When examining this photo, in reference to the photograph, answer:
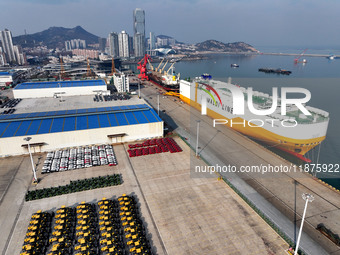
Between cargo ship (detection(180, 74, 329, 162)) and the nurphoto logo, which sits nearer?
cargo ship (detection(180, 74, 329, 162))

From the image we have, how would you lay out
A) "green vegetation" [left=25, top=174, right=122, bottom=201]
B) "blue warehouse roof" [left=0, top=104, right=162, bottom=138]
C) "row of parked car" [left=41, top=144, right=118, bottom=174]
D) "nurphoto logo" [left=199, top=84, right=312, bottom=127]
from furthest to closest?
"nurphoto logo" [left=199, top=84, right=312, bottom=127]
"blue warehouse roof" [left=0, top=104, right=162, bottom=138]
"row of parked car" [left=41, top=144, right=118, bottom=174]
"green vegetation" [left=25, top=174, right=122, bottom=201]

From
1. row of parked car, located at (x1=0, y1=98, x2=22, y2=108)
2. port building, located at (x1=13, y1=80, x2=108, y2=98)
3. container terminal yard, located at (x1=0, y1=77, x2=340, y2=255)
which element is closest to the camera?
container terminal yard, located at (x1=0, y1=77, x2=340, y2=255)

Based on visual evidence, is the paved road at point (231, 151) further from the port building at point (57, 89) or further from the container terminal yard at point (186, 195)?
the port building at point (57, 89)

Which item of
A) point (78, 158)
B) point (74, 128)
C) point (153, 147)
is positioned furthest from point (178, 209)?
point (74, 128)

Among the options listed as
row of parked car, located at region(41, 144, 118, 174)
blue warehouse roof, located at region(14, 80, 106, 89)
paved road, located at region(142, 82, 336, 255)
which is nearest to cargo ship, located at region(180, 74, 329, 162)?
paved road, located at region(142, 82, 336, 255)

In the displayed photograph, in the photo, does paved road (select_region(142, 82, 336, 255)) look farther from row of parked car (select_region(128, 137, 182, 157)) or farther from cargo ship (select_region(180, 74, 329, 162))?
row of parked car (select_region(128, 137, 182, 157))

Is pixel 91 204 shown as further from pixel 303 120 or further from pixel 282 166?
pixel 303 120
